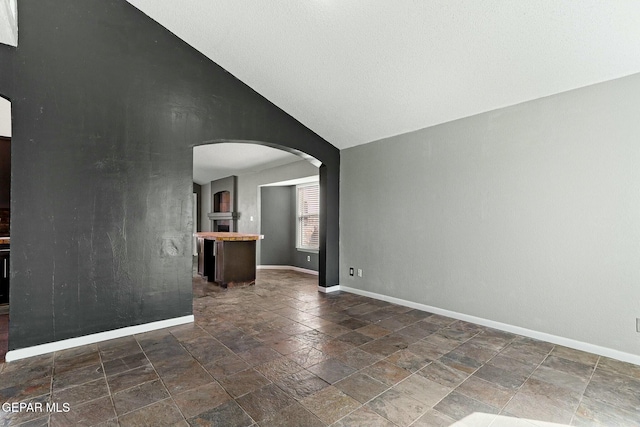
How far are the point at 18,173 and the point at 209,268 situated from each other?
3767mm

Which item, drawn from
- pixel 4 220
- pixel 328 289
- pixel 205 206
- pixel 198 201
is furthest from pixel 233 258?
pixel 198 201

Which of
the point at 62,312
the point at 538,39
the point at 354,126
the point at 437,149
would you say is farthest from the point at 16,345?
the point at 538,39

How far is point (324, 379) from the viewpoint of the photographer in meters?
2.29

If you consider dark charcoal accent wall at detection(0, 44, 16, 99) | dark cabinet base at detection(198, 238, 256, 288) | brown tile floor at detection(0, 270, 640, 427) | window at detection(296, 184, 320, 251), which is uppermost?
dark charcoal accent wall at detection(0, 44, 16, 99)

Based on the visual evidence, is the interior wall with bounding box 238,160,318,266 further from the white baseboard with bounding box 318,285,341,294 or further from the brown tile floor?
the brown tile floor

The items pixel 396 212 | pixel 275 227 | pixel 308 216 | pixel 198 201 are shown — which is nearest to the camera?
pixel 396 212

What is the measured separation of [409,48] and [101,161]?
323 centimetres

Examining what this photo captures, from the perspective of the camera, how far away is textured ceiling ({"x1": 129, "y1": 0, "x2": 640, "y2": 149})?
2.43 metres

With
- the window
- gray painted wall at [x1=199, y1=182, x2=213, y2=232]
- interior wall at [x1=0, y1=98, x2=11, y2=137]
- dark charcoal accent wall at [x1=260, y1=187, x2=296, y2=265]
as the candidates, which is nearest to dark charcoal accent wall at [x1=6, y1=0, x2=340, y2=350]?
interior wall at [x1=0, y1=98, x2=11, y2=137]

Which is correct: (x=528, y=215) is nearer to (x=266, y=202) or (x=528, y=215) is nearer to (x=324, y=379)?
(x=324, y=379)

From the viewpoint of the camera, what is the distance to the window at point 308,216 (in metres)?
7.30

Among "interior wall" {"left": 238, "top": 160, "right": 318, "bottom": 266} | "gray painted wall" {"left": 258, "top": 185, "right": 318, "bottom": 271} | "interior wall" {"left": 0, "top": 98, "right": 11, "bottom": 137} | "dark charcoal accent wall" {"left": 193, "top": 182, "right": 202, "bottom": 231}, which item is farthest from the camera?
"dark charcoal accent wall" {"left": 193, "top": 182, "right": 202, "bottom": 231}

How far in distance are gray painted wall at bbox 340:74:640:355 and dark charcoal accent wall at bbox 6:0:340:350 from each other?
104 inches

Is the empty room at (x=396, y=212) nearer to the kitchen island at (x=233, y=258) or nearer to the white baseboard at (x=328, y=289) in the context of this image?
the white baseboard at (x=328, y=289)
